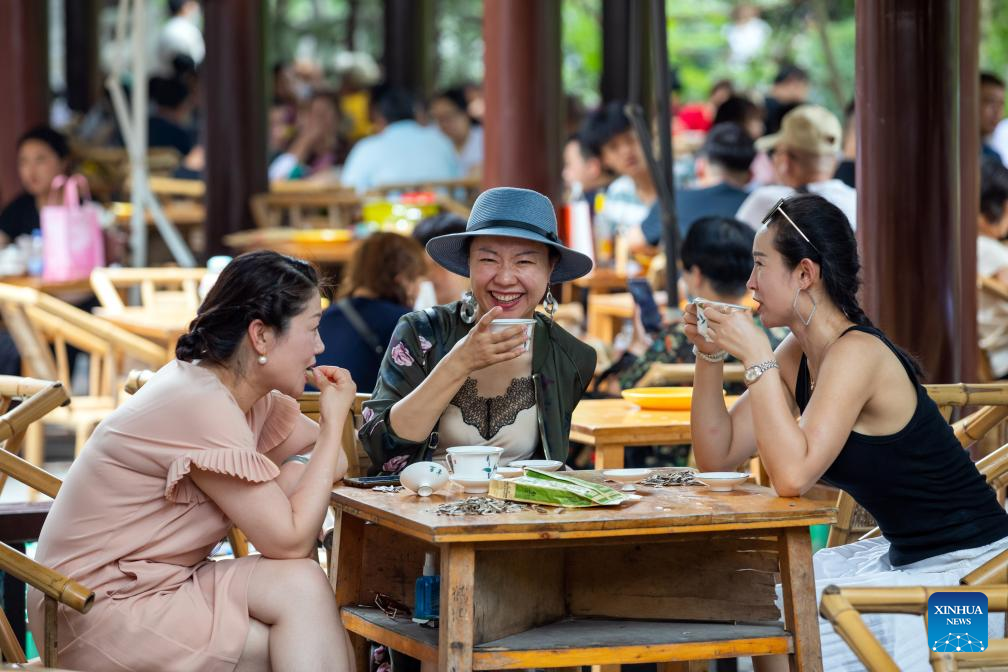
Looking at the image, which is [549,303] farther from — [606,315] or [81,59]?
[81,59]

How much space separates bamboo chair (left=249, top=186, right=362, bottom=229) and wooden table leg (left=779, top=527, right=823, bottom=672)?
686 cm

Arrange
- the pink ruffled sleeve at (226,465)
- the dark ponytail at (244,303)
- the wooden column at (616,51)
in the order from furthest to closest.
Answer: the wooden column at (616,51) < the dark ponytail at (244,303) < the pink ruffled sleeve at (226,465)

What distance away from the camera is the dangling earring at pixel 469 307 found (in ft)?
11.1

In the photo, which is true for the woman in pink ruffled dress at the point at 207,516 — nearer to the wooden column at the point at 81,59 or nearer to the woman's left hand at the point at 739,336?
the woman's left hand at the point at 739,336

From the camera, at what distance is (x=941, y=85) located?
452 cm

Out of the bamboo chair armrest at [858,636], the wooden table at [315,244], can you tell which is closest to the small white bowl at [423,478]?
the bamboo chair armrest at [858,636]

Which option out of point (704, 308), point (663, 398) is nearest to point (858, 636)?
point (704, 308)

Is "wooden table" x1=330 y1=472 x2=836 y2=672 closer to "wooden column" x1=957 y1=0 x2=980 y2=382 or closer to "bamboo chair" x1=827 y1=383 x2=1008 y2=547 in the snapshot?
"bamboo chair" x1=827 y1=383 x2=1008 y2=547

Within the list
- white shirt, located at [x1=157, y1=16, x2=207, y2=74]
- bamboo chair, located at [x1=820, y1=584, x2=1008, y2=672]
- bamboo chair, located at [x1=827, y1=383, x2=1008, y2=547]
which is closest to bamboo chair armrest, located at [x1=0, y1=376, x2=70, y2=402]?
bamboo chair, located at [x1=827, y1=383, x2=1008, y2=547]

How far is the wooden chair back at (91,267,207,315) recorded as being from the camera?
6.31 meters

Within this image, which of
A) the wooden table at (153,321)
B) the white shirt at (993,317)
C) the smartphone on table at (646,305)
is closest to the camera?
the smartphone on table at (646,305)

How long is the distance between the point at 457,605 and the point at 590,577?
0.57 m

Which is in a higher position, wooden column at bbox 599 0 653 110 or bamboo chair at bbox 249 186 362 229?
wooden column at bbox 599 0 653 110

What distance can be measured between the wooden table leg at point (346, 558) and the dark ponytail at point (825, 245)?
3.40 feet
